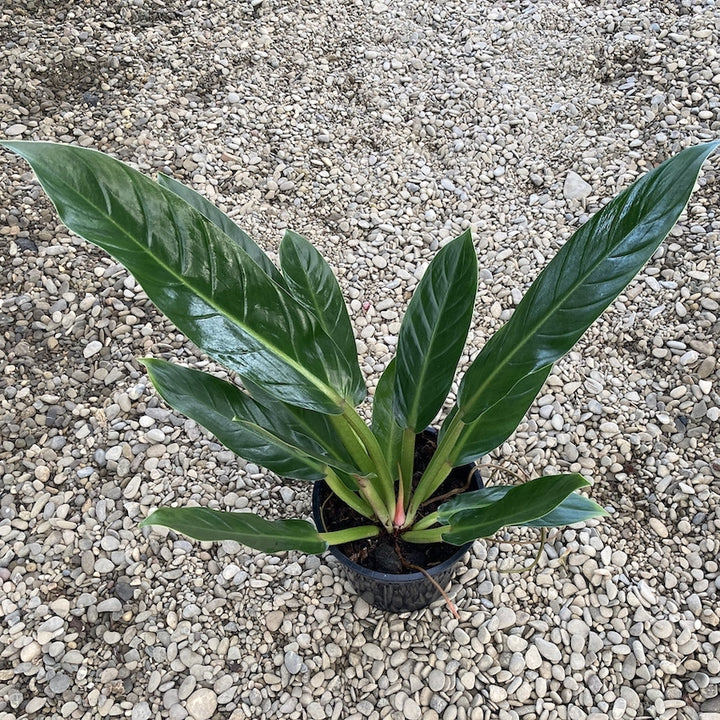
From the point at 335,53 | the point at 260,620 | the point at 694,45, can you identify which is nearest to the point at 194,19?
the point at 335,53

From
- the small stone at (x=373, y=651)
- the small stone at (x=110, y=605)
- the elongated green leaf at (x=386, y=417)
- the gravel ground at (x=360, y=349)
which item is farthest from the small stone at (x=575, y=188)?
the small stone at (x=110, y=605)

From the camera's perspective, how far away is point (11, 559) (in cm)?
155

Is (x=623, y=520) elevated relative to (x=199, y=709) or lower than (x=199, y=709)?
elevated

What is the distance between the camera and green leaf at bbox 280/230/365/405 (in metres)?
1.15

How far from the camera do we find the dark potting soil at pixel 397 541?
130cm

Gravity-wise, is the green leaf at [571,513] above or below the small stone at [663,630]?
above

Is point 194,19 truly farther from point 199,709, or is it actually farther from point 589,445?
point 199,709

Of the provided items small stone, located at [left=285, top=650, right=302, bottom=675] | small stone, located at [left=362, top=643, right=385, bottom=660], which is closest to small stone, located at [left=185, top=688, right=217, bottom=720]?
small stone, located at [left=285, top=650, right=302, bottom=675]

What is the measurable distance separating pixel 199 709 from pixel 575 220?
148 cm

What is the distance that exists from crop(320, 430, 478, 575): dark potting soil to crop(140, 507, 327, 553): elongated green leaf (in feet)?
0.64

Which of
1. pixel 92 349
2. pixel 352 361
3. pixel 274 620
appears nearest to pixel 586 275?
pixel 352 361

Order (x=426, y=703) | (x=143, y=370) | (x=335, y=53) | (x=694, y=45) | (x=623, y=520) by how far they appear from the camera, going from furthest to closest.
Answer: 1. (x=335, y=53)
2. (x=694, y=45)
3. (x=143, y=370)
4. (x=623, y=520)
5. (x=426, y=703)

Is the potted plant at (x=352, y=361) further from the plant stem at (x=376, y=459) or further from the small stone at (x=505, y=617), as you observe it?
the small stone at (x=505, y=617)

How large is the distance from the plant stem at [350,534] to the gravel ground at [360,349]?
0.83 feet
